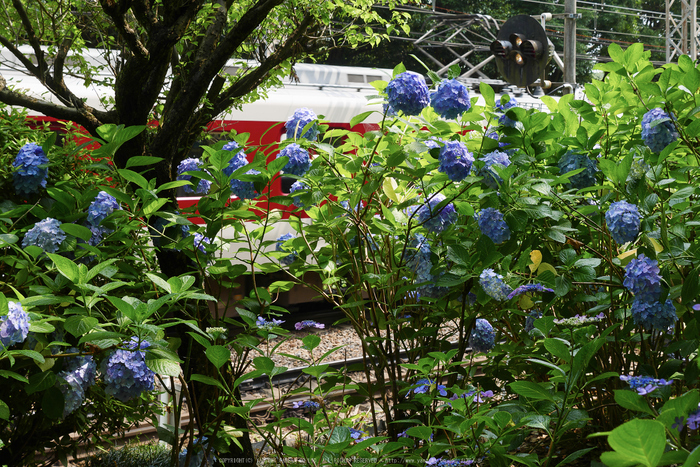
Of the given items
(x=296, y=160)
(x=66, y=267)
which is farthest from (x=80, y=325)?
(x=296, y=160)

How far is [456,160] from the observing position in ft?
5.10

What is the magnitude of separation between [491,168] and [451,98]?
0.28 meters

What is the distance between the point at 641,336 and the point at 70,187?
169cm

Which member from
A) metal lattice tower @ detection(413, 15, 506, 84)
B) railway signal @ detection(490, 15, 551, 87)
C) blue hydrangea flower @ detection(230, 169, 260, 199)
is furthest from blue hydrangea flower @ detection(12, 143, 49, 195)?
railway signal @ detection(490, 15, 551, 87)

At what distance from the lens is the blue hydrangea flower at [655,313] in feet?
4.10

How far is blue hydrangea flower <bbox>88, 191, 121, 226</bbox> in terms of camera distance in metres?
1.60

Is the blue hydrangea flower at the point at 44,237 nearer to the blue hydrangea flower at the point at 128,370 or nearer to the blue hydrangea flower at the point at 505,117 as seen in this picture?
the blue hydrangea flower at the point at 128,370

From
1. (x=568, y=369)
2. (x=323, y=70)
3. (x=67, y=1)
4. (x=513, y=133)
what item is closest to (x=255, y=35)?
(x=67, y=1)

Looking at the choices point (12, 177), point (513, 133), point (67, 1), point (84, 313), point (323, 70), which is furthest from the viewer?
point (323, 70)

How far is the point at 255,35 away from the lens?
3.75m

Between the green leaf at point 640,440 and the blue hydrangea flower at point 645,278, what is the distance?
1.97 feet

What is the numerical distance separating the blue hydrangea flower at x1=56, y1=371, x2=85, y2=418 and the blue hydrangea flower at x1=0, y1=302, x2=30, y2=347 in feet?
1.10

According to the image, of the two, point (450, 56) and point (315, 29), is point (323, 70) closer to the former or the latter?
point (315, 29)

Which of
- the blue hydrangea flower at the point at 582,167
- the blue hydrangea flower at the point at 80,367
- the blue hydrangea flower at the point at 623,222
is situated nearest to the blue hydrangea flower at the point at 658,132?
the blue hydrangea flower at the point at 582,167
